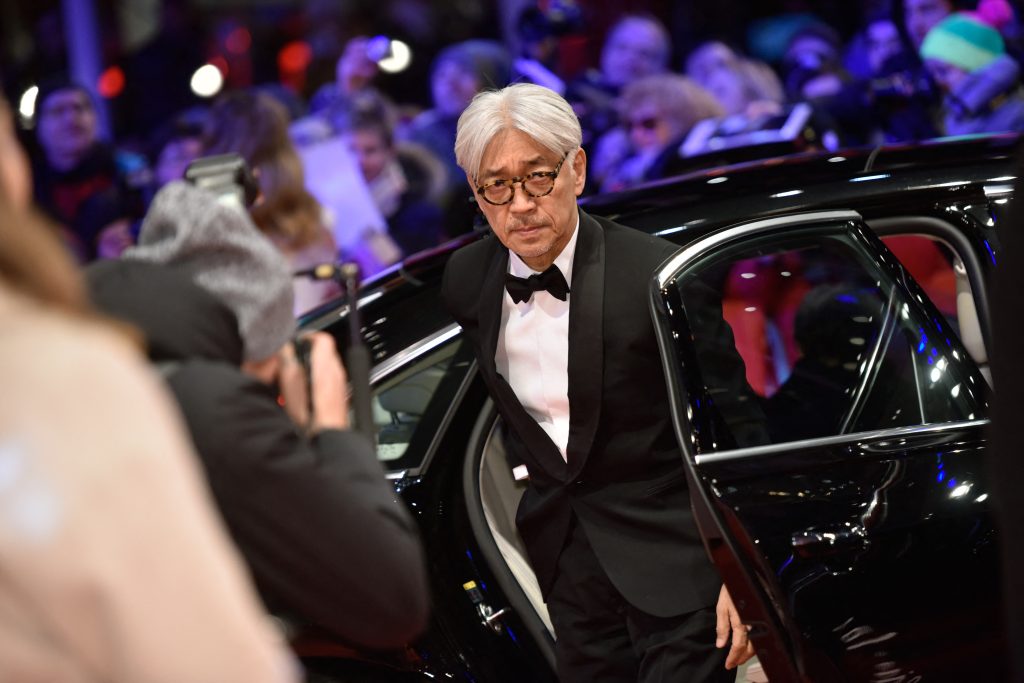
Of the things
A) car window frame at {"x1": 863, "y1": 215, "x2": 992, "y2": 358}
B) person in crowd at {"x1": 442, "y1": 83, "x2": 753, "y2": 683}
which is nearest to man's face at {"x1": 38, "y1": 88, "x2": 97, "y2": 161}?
person in crowd at {"x1": 442, "y1": 83, "x2": 753, "y2": 683}

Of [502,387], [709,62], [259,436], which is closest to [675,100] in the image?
[709,62]

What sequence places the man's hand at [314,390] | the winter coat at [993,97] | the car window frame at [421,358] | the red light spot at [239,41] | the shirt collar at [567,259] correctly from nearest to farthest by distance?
the man's hand at [314,390] < the shirt collar at [567,259] < the car window frame at [421,358] < the winter coat at [993,97] < the red light spot at [239,41]

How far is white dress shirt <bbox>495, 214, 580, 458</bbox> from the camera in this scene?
2838 mm

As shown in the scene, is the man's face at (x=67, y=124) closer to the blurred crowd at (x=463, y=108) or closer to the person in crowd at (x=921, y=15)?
the blurred crowd at (x=463, y=108)

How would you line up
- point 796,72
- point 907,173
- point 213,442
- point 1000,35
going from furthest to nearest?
point 796,72, point 1000,35, point 907,173, point 213,442

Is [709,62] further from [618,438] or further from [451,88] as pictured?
[618,438]

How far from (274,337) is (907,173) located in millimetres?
1913

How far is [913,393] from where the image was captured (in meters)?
2.93

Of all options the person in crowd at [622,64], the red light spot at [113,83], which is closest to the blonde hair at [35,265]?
the person in crowd at [622,64]

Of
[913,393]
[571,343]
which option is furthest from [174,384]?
[913,393]

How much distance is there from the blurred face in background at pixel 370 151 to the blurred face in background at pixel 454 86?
946 millimetres

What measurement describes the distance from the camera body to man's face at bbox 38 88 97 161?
5.33 metres

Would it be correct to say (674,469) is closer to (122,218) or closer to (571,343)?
(571,343)

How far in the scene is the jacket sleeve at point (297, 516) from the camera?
1.61 metres
